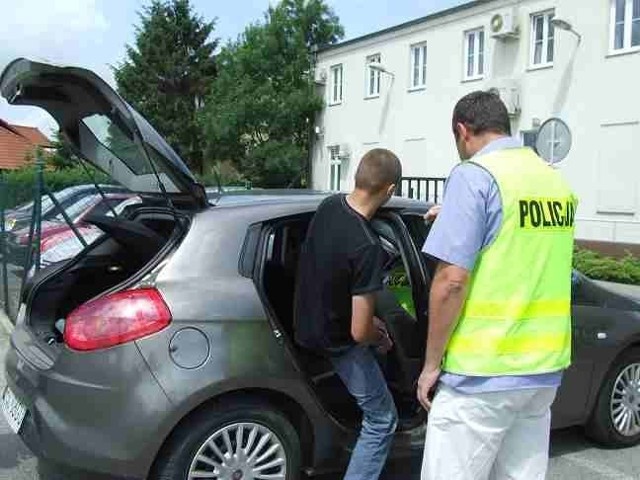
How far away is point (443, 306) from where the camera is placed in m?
2.56

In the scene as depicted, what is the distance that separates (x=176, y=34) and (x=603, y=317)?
38.6m

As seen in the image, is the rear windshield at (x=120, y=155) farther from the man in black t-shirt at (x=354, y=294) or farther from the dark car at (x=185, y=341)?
the man in black t-shirt at (x=354, y=294)

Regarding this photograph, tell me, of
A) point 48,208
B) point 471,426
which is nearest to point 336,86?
point 48,208

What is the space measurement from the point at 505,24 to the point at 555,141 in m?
11.5

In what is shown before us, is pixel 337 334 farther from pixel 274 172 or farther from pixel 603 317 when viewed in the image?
pixel 274 172

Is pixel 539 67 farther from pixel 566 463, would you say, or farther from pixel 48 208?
pixel 566 463

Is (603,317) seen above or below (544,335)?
below

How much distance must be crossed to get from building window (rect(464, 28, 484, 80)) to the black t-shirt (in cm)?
2030

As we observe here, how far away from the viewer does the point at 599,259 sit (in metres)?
16.0

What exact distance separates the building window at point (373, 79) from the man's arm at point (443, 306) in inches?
995

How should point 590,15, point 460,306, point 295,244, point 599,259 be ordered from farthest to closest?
point 590,15 → point 599,259 → point 295,244 → point 460,306

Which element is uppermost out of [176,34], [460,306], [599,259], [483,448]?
[176,34]

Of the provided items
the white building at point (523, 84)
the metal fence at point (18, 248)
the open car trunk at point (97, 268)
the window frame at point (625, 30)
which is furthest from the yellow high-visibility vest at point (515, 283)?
the window frame at point (625, 30)

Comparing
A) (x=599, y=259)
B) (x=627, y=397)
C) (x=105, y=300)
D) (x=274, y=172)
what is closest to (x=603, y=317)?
(x=627, y=397)
